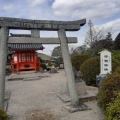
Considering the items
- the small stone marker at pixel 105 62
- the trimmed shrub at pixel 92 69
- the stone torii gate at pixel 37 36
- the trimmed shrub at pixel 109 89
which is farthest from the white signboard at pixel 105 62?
the trimmed shrub at pixel 109 89

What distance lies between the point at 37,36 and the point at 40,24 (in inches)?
15.6

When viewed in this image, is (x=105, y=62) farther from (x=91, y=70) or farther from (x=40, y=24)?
(x=40, y=24)

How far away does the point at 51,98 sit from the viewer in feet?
26.1

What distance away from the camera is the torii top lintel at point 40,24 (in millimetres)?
5840

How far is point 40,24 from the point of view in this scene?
6160 mm

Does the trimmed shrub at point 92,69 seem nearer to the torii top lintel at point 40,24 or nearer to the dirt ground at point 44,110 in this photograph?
the dirt ground at point 44,110

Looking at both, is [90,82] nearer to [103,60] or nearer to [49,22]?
[103,60]

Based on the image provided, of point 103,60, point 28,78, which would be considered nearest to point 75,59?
point 28,78

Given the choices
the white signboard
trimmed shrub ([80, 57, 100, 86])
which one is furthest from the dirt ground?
trimmed shrub ([80, 57, 100, 86])

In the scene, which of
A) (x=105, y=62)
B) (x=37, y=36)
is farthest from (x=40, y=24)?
(x=105, y=62)

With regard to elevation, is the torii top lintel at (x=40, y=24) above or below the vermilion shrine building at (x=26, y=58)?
above

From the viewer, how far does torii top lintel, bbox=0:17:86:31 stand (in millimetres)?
5840

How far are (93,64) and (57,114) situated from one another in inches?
202

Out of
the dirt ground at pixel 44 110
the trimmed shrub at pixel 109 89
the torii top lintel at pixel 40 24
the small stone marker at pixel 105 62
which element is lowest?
the dirt ground at pixel 44 110
